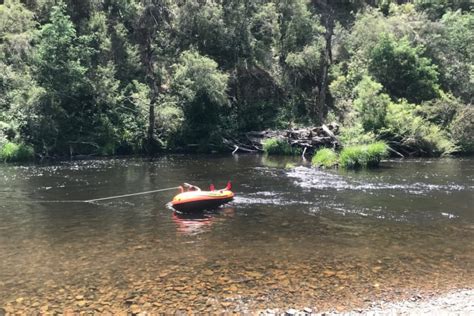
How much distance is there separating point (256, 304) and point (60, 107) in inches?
1078

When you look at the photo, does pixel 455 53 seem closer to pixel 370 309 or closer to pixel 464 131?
pixel 464 131

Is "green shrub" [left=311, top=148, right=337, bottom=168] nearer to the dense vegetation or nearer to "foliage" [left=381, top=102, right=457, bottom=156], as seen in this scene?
the dense vegetation

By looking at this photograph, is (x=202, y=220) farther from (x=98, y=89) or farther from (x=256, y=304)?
(x=98, y=89)

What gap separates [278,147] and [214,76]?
7068mm

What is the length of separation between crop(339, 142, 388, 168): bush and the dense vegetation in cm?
283

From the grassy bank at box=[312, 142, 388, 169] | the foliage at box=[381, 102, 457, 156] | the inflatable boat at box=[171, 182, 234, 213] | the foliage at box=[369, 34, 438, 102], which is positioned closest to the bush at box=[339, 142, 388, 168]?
the grassy bank at box=[312, 142, 388, 169]

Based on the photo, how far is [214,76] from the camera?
1331 inches

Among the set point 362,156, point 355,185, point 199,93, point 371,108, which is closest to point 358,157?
point 362,156

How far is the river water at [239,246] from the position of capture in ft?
27.3

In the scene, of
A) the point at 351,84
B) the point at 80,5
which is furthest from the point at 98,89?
the point at 351,84

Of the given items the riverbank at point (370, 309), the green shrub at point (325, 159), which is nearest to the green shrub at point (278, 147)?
the green shrub at point (325, 159)

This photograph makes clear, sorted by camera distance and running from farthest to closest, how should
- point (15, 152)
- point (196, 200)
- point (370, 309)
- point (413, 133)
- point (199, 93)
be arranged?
1. point (199, 93)
2. point (413, 133)
3. point (15, 152)
4. point (196, 200)
5. point (370, 309)

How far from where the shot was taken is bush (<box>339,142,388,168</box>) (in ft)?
82.8

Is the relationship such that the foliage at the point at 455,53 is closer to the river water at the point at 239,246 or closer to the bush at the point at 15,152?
the river water at the point at 239,246
